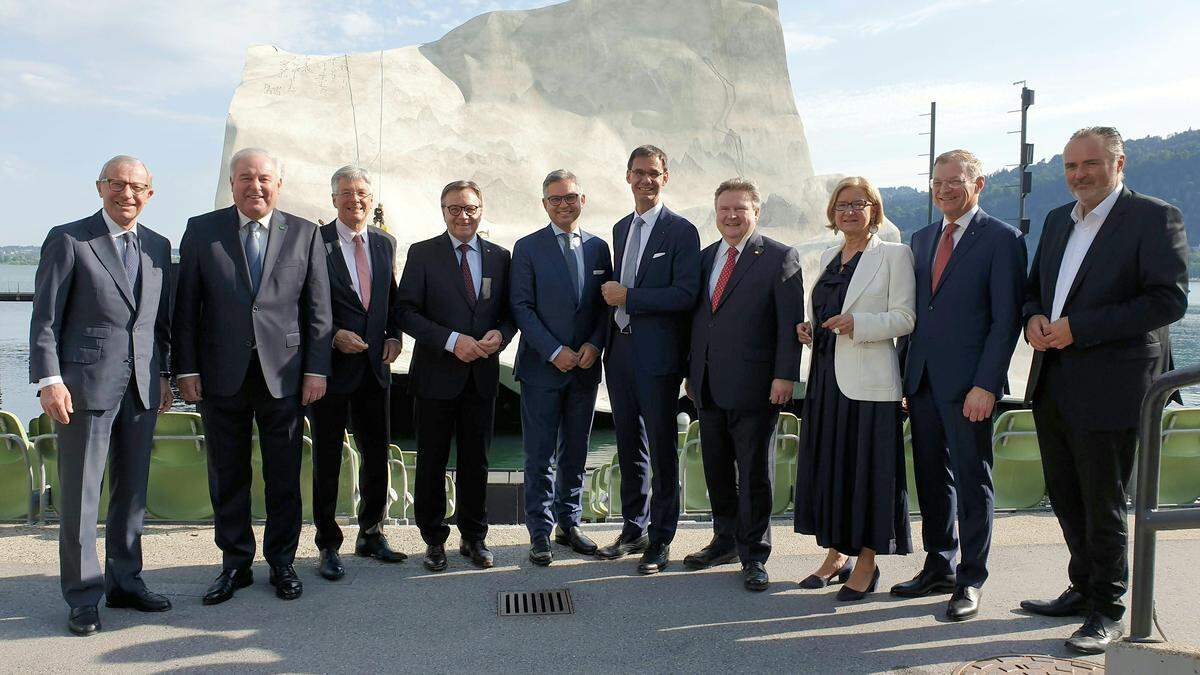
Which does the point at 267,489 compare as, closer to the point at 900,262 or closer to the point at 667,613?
the point at 667,613

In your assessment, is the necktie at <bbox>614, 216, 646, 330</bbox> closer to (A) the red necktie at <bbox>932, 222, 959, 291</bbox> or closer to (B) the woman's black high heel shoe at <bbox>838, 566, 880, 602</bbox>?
(A) the red necktie at <bbox>932, 222, 959, 291</bbox>

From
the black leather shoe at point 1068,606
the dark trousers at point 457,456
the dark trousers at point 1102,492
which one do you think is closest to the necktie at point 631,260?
the dark trousers at point 457,456

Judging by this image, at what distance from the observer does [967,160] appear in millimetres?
3592

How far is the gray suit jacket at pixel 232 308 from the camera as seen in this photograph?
11.9ft

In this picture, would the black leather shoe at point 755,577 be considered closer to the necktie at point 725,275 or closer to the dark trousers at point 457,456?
the necktie at point 725,275

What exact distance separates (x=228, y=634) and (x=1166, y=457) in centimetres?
530

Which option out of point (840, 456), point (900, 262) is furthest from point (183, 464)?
point (900, 262)

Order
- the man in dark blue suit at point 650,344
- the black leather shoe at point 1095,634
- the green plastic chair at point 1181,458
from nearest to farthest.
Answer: the black leather shoe at point 1095,634 → the man in dark blue suit at point 650,344 → the green plastic chair at point 1181,458

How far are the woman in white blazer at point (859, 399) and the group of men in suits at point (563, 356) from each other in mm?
137

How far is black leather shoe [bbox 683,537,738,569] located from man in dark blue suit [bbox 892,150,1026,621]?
2.65 ft

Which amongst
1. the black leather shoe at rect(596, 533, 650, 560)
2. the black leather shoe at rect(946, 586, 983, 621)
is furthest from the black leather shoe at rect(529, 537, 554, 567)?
the black leather shoe at rect(946, 586, 983, 621)

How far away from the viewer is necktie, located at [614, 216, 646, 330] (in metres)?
4.21

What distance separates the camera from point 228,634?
3.21m

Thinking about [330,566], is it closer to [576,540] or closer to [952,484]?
[576,540]
